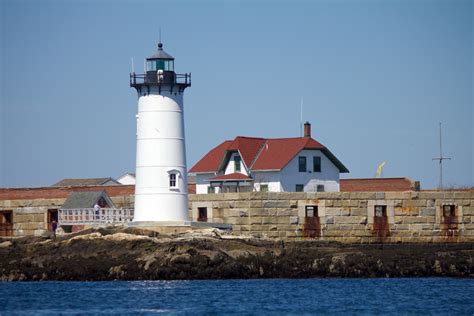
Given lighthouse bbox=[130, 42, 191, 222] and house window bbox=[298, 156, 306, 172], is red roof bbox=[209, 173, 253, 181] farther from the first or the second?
lighthouse bbox=[130, 42, 191, 222]

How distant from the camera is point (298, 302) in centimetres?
3594

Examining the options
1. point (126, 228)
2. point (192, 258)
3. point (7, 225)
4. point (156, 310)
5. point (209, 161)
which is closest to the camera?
point (156, 310)

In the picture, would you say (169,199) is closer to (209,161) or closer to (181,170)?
(181,170)

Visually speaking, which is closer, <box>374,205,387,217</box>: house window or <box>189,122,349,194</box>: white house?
<box>374,205,387,217</box>: house window

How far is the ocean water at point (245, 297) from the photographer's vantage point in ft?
113

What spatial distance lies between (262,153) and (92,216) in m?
10.4

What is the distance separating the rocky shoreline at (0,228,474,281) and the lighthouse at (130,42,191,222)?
255 cm

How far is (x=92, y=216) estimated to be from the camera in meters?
48.6

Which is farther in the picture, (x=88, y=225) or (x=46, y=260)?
(x=88, y=225)

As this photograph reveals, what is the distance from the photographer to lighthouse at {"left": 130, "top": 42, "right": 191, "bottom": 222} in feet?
153

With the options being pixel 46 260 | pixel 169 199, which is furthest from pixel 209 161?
pixel 46 260

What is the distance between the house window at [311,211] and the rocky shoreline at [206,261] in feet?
12.9

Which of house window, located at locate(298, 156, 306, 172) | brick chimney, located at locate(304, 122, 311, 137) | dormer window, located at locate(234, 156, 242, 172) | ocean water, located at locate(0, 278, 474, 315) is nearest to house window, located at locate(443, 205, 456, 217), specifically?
ocean water, located at locate(0, 278, 474, 315)

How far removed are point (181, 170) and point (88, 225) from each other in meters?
4.51
